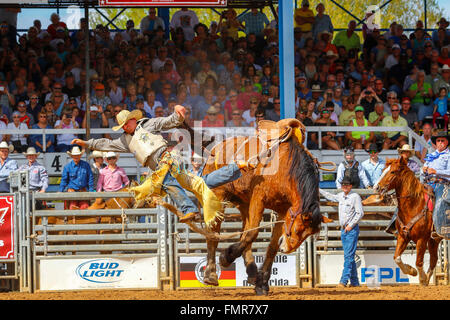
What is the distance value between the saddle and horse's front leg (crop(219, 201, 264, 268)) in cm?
82

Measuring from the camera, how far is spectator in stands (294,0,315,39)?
56.2 ft

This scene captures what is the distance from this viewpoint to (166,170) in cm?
902

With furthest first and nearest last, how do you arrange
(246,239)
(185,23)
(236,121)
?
1. (185,23)
2. (236,121)
3. (246,239)

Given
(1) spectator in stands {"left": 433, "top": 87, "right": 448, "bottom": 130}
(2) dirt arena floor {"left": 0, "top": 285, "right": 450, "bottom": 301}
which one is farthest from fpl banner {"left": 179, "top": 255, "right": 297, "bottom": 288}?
(1) spectator in stands {"left": 433, "top": 87, "right": 448, "bottom": 130}

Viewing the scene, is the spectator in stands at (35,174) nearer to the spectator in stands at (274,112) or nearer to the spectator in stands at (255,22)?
the spectator in stands at (274,112)

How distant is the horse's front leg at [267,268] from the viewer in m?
9.82

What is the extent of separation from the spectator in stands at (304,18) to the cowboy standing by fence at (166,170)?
338 inches

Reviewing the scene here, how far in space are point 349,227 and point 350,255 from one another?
1.31 ft

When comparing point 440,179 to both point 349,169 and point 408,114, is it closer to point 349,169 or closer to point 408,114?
point 349,169

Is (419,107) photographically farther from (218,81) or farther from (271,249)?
(271,249)

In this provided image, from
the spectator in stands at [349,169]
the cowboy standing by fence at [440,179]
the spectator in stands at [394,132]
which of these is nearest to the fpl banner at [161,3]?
the spectator in stands at [349,169]

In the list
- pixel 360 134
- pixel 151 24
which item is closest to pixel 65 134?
pixel 151 24

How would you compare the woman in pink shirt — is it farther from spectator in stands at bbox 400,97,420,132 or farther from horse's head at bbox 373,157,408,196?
spectator in stands at bbox 400,97,420,132
